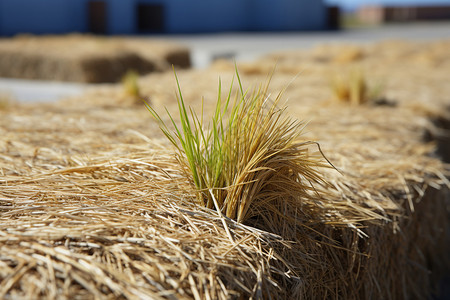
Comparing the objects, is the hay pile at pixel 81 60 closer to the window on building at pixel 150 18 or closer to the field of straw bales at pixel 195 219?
the field of straw bales at pixel 195 219

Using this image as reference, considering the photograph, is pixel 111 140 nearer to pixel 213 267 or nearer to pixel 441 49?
pixel 213 267

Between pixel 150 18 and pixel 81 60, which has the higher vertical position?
pixel 150 18

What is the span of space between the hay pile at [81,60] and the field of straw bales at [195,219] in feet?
12.0

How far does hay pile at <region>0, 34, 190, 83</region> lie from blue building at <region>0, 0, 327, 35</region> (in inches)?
283

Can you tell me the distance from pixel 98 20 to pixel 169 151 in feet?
50.7

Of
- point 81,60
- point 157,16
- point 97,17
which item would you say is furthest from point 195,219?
point 157,16

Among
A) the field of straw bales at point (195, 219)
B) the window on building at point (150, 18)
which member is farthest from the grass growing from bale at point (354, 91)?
the window on building at point (150, 18)

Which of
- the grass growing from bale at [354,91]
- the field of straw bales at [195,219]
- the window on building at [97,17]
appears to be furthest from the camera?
the window on building at [97,17]

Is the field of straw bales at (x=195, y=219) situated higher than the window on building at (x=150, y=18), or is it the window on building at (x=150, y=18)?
the window on building at (x=150, y=18)

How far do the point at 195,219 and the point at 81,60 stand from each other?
5.30 metres

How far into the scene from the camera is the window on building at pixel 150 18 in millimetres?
18866

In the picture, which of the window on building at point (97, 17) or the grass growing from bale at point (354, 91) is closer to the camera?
the grass growing from bale at point (354, 91)

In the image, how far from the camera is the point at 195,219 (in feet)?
4.01

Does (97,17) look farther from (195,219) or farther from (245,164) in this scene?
(195,219)
